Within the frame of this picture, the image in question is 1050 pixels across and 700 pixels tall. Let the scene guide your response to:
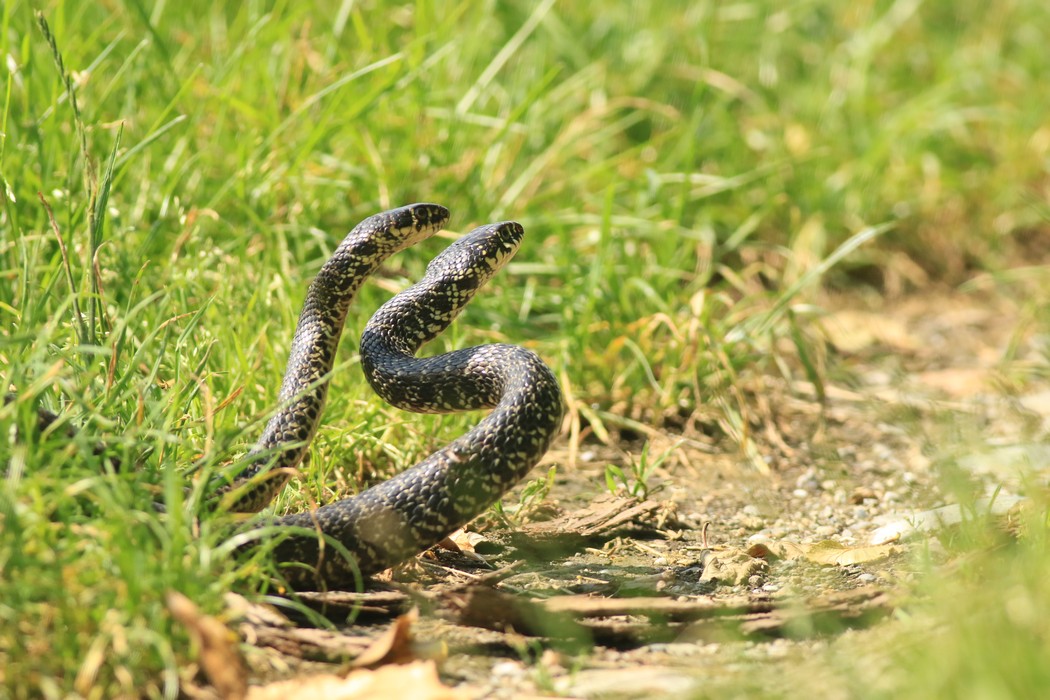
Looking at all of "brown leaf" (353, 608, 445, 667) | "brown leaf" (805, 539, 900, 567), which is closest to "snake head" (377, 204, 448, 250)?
"brown leaf" (353, 608, 445, 667)

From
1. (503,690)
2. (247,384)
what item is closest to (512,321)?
(247,384)

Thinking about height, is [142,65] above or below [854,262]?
above

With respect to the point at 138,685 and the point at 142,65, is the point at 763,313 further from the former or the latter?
the point at 138,685

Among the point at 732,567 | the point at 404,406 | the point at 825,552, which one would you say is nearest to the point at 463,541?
the point at 404,406

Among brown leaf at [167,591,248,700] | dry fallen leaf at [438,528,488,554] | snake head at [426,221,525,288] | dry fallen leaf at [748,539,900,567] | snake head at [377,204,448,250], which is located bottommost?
dry fallen leaf at [748,539,900,567]

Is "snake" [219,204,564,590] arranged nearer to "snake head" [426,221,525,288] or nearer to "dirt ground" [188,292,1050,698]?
"snake head" [426,221,525,288]
